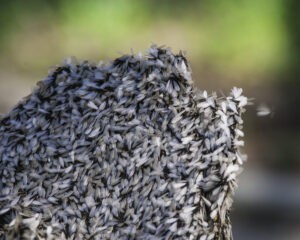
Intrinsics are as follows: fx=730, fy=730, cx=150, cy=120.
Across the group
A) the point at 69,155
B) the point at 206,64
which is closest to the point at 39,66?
the point at 206,64

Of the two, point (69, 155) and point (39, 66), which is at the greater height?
point (39, 66)

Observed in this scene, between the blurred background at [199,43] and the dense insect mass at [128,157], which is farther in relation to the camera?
the blurred background at [199,43]

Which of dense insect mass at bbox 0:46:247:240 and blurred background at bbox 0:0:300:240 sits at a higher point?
blurred background at bbox 0:0:300:240

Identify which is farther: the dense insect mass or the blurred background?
the blurred background

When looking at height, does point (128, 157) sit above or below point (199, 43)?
below

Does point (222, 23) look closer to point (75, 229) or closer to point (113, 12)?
point (113, 12)
